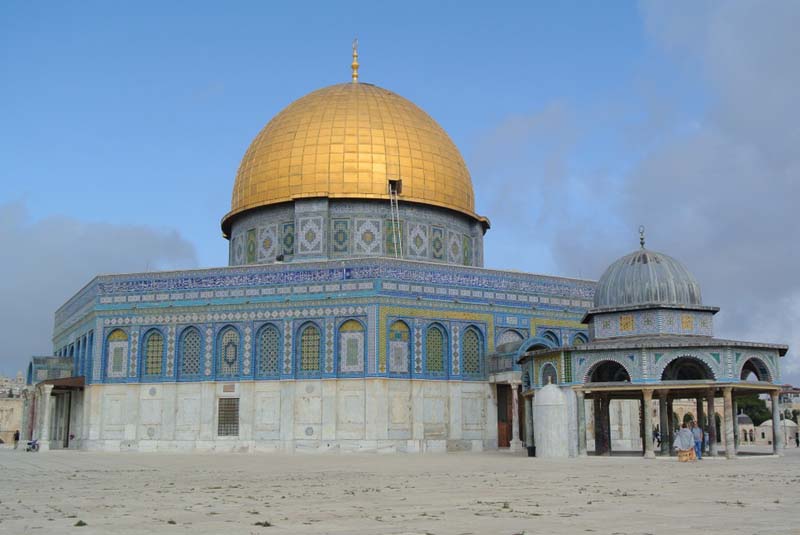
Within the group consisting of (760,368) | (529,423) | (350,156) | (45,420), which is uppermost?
(350,156)

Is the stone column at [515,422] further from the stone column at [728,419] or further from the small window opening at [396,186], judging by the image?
the small window opening at [396,186]

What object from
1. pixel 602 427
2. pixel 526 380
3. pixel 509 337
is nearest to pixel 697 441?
pixel 602 427

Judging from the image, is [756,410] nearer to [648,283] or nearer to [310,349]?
[310,349]

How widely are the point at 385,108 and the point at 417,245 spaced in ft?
20.2

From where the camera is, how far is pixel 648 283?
26.0 meters

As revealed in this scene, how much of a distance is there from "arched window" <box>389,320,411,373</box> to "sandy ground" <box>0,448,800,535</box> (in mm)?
12629

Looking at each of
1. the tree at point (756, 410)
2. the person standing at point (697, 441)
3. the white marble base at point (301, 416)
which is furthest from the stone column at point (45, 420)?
the tree at point (756, 410)

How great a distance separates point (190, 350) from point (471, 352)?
9.83 metres

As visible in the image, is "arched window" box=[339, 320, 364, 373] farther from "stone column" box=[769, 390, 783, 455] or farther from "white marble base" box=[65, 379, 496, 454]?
"stone column" box=[769, 390, 783, 455]

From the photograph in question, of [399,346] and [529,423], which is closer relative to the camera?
[529,423]

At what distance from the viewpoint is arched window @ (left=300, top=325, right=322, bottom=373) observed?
31531 mm

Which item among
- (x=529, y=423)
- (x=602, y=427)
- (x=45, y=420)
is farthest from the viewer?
(x=45, y=420)

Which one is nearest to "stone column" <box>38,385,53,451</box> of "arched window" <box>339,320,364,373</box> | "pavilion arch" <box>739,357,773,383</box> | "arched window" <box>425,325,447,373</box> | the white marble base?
the white marble base

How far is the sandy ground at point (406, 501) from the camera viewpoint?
8578 mm
